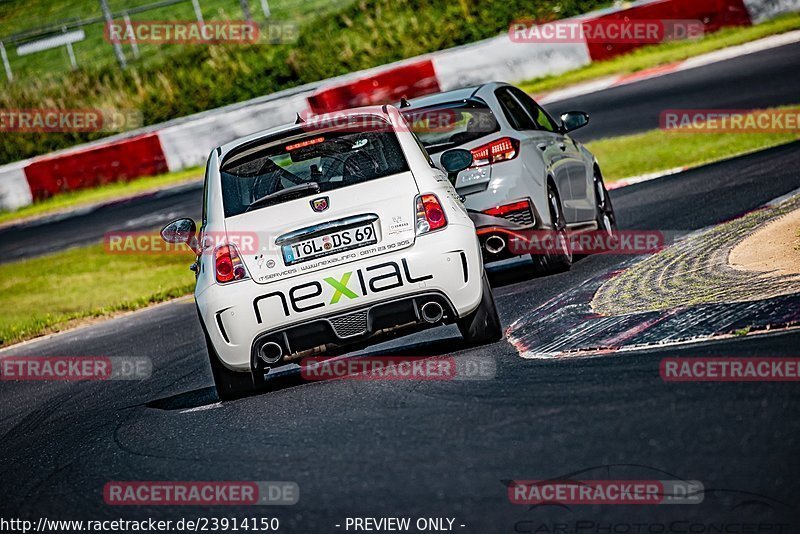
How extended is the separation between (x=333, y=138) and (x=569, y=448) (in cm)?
323

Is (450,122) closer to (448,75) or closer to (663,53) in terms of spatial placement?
(448,75)

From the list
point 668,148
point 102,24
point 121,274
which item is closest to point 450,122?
point 668,148

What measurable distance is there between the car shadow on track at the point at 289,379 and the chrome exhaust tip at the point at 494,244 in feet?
5.36

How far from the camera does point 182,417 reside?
7367 millimetres

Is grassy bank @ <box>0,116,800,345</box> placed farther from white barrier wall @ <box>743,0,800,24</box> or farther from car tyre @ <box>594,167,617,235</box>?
white barrier wall @ <box>743,0,800,24</box>

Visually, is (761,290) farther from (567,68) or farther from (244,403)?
(567,68)

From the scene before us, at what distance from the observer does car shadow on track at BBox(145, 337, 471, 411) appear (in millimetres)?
7613

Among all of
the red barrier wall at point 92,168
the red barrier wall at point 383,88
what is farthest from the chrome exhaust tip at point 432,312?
the red barrier wall at point 92,168

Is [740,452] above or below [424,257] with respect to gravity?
below

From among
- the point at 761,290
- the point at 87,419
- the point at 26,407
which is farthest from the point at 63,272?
the point at 761,290

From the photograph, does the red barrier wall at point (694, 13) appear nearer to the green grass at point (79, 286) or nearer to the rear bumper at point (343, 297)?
the green grass at point (79, 286)

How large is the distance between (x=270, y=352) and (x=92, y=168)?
2015 cm

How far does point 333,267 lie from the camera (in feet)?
22.8

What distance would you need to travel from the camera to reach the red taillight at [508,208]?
31.0ft
